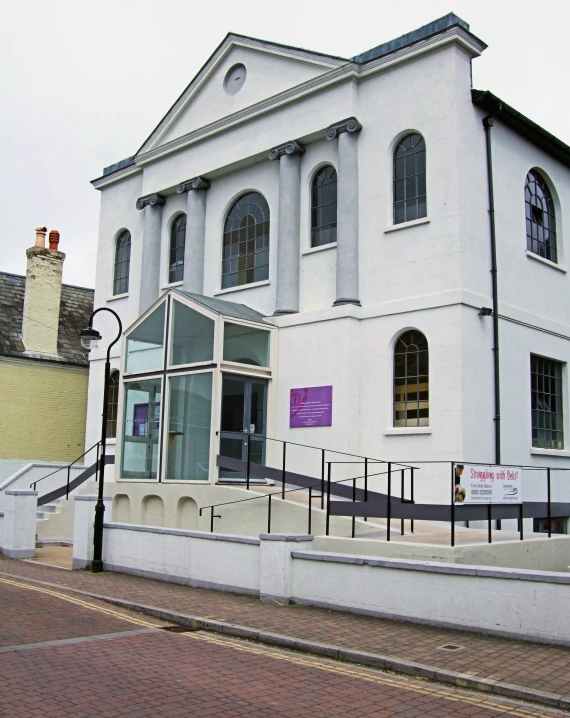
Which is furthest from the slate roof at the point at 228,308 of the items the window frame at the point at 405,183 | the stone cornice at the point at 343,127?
the stone cornice at the point at 343,127

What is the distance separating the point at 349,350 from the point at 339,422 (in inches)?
66.0

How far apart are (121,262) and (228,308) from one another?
782 cm

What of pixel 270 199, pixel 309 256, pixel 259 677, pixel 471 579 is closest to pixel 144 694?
pixel 259 677

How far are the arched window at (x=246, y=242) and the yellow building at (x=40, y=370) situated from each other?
30.0 ft

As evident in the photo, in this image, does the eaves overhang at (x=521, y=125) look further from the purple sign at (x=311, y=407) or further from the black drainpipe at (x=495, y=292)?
the purple sign at (x=311, y=407)

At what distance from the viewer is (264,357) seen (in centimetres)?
2027

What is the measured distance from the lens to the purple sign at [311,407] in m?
18.9

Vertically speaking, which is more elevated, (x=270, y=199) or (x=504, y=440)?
(x=270, y=199)

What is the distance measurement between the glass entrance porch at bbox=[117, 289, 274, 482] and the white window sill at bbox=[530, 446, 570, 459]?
21.0ft

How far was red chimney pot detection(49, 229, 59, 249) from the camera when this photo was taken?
29.6 meters

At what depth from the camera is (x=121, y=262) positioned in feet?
88.0

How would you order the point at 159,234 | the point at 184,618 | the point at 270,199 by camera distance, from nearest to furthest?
the point at 184,618
the point at 270,199
the point at 159,234

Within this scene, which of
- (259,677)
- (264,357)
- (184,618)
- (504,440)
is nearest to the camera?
(259,677)

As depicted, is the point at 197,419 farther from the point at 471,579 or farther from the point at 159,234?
the point at 471,579
